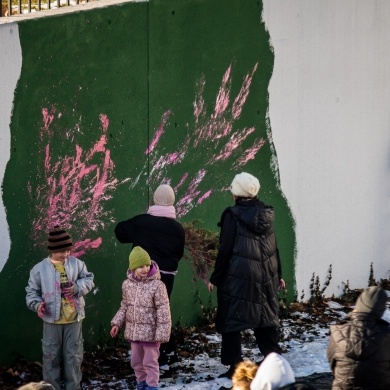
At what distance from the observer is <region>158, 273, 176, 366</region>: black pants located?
9174 mm

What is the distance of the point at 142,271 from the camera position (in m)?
8.48

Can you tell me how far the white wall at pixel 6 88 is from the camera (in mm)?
8742

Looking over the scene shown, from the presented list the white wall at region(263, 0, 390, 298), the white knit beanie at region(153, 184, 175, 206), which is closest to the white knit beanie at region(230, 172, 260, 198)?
the white knit beanie at region(153, 184, 175, 206)

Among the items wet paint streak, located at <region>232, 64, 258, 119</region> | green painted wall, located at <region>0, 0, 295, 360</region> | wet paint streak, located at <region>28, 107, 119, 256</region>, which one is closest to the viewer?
green painted wall, located at <region>0, 0, 295, 360</region>

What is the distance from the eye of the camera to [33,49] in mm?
8930

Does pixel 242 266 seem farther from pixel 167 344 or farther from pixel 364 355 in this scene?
pixel 364 355

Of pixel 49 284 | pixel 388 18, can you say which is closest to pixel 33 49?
pixel 49 284

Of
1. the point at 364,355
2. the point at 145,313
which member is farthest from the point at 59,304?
the point at 364,355

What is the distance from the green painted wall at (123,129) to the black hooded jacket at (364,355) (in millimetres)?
3164

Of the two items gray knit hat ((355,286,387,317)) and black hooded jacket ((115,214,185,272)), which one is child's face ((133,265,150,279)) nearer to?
black hooded jacket ((115,214,185,272))

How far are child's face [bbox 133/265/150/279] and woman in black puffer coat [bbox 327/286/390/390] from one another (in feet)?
6.73

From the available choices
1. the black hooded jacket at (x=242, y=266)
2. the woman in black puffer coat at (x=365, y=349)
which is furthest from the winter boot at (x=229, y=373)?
the woman in black puffer coat at (x=365, y=349)

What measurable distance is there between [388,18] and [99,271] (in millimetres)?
5117

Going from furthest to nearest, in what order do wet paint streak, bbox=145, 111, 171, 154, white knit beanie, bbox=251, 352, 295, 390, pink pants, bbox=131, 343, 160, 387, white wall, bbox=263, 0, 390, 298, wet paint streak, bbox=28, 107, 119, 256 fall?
white wall, bbox=263, 0, 390, 298 → wet paint streak, bbox=145, 111, 171, 154 → wet paint streak, bbox=28, 107, 119, 256 → pink pants, bbox=131, 343, 160, 387 → white knit beanie, bbox=251, 352, 295, 390
